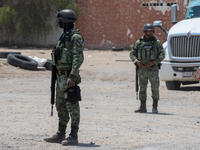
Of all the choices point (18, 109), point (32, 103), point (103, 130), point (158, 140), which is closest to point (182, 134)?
point (158, 140)

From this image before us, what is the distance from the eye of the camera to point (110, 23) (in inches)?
1103

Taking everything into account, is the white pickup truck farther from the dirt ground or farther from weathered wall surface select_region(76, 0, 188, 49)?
weathered wall surface select_region(76, 0, 188, 49)

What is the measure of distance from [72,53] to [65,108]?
0.74 m

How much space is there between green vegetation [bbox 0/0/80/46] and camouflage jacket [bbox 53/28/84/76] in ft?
72.4

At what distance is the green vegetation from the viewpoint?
2688 centimetres

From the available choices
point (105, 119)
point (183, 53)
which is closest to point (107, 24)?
point (183, 53)

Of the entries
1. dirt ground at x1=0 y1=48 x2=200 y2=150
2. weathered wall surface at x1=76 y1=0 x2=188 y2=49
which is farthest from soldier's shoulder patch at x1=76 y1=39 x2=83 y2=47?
weathered wall surface at x1=76 y1=0 x2=188 y2=49

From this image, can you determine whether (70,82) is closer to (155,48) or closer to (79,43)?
(79,43)

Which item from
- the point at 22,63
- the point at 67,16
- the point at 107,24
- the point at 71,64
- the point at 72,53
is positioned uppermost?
the point at 67,16

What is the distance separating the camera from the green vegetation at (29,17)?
26.9m

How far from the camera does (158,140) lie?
5.44 metres

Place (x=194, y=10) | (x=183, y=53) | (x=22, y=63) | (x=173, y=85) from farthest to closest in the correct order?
(x=22, y=63)
(x=194, y=10)
(x=173, y=85)
(x=183, y=53)

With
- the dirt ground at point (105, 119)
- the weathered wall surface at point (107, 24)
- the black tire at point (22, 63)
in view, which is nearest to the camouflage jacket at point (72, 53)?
the dirt ground at point (105, 119)

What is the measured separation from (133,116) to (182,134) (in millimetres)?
1616
